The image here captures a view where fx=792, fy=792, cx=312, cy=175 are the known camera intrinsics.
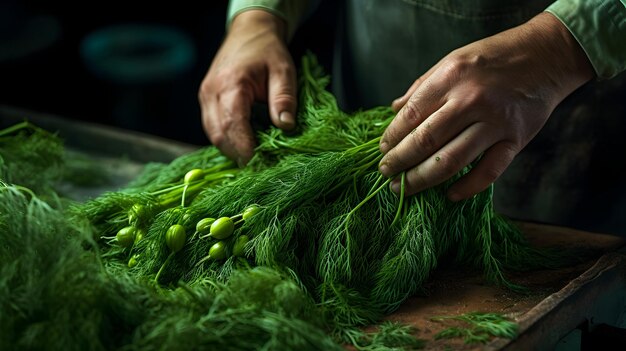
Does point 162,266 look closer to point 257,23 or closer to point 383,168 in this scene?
point 383,168

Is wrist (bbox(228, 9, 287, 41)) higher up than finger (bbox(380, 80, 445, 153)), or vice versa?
finger (bbox(380, 80, 445, 153))

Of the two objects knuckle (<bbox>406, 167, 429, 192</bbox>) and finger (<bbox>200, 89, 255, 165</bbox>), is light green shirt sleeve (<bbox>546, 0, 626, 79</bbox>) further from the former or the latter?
finger (<bbox>200, 89, 255, 165</bbox>)

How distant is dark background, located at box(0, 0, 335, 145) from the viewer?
3244 mm

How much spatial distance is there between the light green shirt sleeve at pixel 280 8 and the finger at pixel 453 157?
2.64 ft

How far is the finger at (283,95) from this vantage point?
1675 millimetres

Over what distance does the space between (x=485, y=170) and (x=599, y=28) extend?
0.33 m

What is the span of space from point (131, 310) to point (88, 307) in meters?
0.06

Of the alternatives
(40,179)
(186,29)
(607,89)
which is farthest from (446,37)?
(186,29)

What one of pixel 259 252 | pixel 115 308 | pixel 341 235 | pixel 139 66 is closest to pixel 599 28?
pixel 341 235

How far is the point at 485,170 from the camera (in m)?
1.38

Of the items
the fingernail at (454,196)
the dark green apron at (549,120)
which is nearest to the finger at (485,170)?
the fingernail at (454,196)

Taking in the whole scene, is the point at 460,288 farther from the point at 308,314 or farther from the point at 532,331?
the point at 308,314

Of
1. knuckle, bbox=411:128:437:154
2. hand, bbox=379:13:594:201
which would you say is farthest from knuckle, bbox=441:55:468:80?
knuckle, bbox=411:128:437:154

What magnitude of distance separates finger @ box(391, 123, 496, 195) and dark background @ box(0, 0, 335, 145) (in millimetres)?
1923
